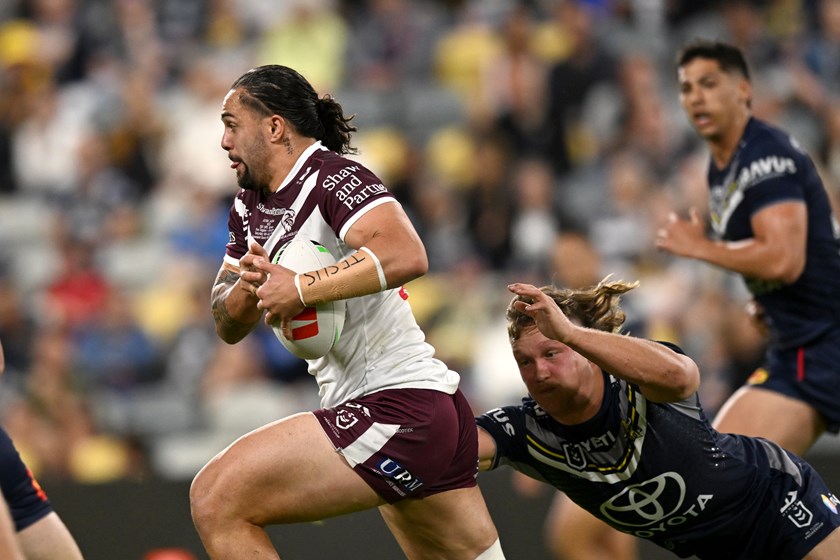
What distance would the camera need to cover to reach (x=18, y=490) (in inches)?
187

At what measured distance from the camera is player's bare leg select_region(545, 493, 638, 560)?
646 cm

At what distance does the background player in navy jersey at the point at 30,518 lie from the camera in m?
4.70

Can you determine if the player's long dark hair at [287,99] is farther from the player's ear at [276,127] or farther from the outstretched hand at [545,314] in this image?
the outstretched hand at [545,314]

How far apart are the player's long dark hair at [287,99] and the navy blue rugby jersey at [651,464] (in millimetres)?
1286

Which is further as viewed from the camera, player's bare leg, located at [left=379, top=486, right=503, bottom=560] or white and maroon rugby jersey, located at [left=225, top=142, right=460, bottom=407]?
player's bare leg, located at [left=379, top=486, right=503, bottom=560]

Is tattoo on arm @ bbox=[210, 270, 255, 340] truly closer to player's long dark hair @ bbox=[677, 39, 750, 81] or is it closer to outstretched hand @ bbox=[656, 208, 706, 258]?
outstretched hand @ bbox=[656, 208, 706, 258]

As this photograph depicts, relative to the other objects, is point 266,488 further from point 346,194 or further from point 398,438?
point 346,194

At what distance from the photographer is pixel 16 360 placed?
1023cm

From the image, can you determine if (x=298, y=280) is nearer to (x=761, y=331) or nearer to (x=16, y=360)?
(x=761, y=331)

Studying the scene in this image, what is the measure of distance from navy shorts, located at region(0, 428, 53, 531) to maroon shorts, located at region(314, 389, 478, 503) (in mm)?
1111

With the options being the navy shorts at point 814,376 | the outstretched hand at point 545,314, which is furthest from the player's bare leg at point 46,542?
the navy shorts at point 814,376

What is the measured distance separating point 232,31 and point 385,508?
8826mm

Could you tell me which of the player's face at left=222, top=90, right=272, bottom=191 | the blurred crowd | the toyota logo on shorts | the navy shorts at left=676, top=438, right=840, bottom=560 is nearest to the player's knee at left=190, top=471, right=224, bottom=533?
the player's face at left=222, top=90, right=272, bottom=191

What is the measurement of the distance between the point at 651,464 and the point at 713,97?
83.9 inches
